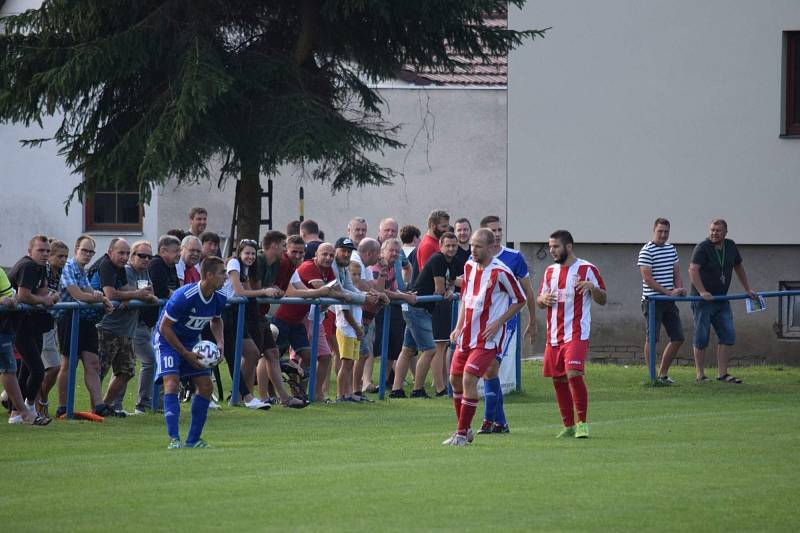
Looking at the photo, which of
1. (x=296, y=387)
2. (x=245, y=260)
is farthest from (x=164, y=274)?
(x=296, y=387)

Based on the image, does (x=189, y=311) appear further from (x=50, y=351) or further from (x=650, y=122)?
(x=650, y=122)

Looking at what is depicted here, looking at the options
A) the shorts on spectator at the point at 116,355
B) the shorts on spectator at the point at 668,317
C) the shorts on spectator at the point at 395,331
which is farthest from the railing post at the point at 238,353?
the shorts on spectator at the point at 668,317

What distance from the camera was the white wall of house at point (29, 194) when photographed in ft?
111

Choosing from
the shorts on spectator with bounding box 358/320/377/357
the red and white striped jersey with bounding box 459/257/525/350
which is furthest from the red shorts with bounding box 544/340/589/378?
the shorts on spectator with bounding box 358/320/377/357

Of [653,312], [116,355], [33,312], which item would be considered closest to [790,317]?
[653,312]

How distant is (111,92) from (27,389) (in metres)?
6.66

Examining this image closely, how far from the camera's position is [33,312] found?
46.4 feet

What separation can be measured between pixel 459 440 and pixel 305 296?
4425 millimetres

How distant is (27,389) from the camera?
563 inches

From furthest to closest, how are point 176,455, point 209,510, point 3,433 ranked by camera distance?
1. point 3,433
2. point 176,455
3. point 209,510

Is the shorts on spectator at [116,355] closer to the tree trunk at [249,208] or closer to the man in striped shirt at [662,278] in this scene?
the tree trunk at [249,208]

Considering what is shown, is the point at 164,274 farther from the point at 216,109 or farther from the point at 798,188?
the point at 798,188

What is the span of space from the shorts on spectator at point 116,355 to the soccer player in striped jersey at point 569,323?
4530mm

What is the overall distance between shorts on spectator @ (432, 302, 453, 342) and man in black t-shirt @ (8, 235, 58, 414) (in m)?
5.04
